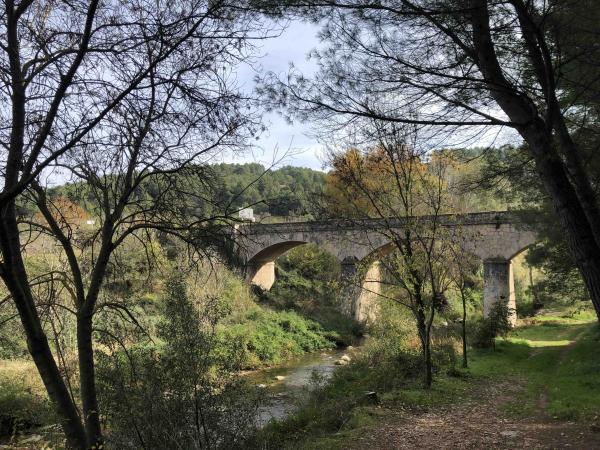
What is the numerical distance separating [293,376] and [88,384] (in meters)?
12.2

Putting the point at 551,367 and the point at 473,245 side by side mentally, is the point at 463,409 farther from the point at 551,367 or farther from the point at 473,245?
the point at 473,245

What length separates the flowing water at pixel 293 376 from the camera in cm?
1209

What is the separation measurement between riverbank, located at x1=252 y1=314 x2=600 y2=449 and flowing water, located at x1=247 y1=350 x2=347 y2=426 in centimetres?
118

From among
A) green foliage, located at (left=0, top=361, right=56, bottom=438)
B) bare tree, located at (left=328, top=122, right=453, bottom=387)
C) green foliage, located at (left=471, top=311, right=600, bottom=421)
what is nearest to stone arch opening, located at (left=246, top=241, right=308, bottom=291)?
green foliage, located at (left=471, top=311, right=600, bottom=421)

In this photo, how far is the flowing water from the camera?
1209cm

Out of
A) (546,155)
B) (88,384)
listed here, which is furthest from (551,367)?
(88,384)

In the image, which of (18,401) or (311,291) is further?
(311,291)

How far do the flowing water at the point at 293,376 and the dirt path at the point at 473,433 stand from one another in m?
3.77

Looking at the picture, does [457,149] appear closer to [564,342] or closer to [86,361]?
[86,361]

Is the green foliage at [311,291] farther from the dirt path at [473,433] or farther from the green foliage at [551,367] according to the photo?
the dirt path at [473,433]

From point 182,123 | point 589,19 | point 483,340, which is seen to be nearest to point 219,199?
point 182,123

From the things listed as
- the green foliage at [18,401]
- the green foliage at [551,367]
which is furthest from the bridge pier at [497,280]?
the green foliage at [18,401]

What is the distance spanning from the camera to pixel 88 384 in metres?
4.70

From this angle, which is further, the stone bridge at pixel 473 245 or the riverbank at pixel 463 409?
the stone bridge at pixel 473 245
